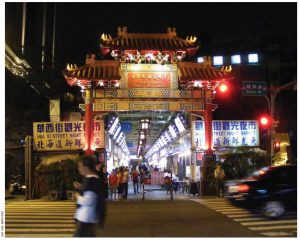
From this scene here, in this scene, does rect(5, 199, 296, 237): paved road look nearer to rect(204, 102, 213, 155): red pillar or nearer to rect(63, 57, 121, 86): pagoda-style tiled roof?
rect(204, 102, 213, 155): red pillar

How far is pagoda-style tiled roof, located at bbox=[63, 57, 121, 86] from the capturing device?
23.2 m

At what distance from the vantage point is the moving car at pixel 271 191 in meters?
14.1

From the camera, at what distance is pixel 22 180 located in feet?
84.7

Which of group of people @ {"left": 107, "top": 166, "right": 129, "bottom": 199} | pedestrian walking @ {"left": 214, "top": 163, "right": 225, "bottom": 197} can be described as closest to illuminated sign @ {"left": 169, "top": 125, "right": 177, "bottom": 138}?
pedestrian walking @ {"left": 214, "top": 163, "right": 225, "bottom": 197}

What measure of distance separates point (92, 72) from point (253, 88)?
28.3ft

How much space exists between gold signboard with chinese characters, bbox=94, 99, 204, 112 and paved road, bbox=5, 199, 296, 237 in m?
6.35

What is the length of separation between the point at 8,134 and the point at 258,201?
17.6m

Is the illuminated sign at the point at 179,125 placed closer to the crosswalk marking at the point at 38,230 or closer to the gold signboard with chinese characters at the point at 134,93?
the gold signboard with chinese characters at the point at 134,93

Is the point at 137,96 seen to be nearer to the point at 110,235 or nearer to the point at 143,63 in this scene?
the point at 143,63

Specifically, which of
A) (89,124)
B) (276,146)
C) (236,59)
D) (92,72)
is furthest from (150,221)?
(236,59)

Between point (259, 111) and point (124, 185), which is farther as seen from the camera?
point (259, 111)

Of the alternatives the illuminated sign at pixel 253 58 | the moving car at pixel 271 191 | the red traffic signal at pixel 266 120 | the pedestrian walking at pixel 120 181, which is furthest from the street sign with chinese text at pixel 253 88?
the illuminated sign at pixel 253 58

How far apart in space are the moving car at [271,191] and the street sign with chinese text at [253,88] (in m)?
8.85

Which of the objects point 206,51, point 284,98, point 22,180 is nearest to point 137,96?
point 22,180
